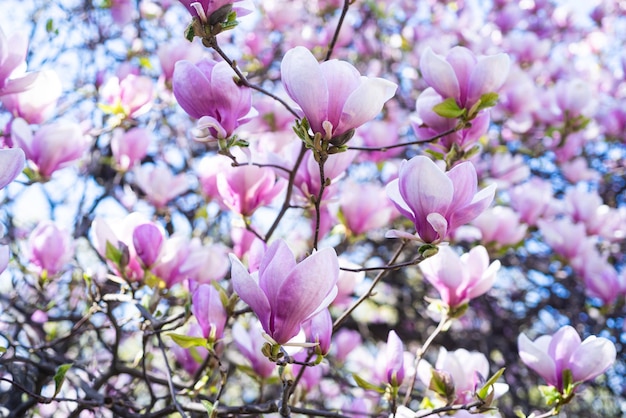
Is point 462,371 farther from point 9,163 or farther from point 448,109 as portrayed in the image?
point 9,163

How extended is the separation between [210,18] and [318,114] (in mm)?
205

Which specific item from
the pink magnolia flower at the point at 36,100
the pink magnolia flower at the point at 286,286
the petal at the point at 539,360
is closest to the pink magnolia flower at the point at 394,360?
the petal at the point at 539,360

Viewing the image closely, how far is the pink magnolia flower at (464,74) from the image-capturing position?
95 cm

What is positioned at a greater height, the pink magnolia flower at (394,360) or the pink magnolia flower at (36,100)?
the pink magnolia flower at (36,100)

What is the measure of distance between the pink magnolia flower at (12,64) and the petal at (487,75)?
693 mm

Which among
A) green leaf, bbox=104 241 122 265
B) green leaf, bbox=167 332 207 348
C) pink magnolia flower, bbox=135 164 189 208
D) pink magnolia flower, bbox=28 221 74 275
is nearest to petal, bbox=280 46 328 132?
green leaf, bbox=167 332 207 348

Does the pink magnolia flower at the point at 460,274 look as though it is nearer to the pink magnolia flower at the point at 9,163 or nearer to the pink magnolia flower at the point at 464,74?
the pink magnolia flower at the point at 464,74

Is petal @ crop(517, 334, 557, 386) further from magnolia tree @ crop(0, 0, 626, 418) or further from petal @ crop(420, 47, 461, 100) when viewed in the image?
petal @ crop(420, 47, 461, 100)

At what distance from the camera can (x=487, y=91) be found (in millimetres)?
959

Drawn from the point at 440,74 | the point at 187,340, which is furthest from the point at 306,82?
the point at 187,340

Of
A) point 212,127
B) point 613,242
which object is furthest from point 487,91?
point 613,242

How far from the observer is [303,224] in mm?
2666

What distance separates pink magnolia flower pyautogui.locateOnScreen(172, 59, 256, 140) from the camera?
852mm

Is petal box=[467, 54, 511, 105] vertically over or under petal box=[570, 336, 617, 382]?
over
